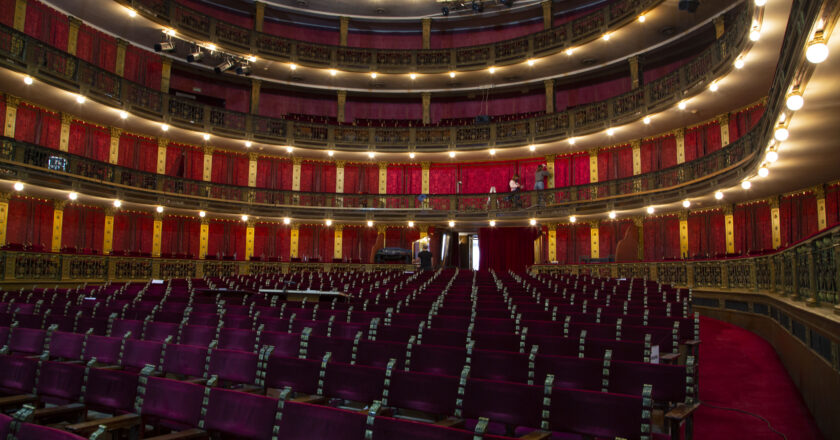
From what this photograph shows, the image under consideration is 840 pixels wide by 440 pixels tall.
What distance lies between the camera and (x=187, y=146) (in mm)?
21891

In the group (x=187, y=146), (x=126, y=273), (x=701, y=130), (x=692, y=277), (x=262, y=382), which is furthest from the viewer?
(x=187, y=146)

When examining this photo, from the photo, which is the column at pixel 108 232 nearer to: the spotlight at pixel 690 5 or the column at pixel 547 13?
the column at pixel 547 13

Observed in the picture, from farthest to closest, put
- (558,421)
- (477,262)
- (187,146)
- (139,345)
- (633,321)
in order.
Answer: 1. (477,262)
2. (187,146)
3. (633,321)
4. (139,345)
5. (558,421)

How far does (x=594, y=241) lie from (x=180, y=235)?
661 inches

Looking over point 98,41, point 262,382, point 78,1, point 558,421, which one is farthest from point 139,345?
point 98,41

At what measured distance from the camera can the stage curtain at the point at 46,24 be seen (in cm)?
1662

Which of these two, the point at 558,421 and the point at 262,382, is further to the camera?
the point at 262,382

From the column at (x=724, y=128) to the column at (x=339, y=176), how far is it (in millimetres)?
15402

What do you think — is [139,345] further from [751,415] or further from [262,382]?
[751,415]

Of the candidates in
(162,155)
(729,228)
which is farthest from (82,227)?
(729,228)

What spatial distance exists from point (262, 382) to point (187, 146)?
20103 mm

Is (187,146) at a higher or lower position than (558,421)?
higher

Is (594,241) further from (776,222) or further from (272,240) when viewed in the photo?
(272,240)

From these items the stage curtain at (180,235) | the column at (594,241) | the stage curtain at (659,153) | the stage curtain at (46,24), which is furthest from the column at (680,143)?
the stage curtain at (46,24)
